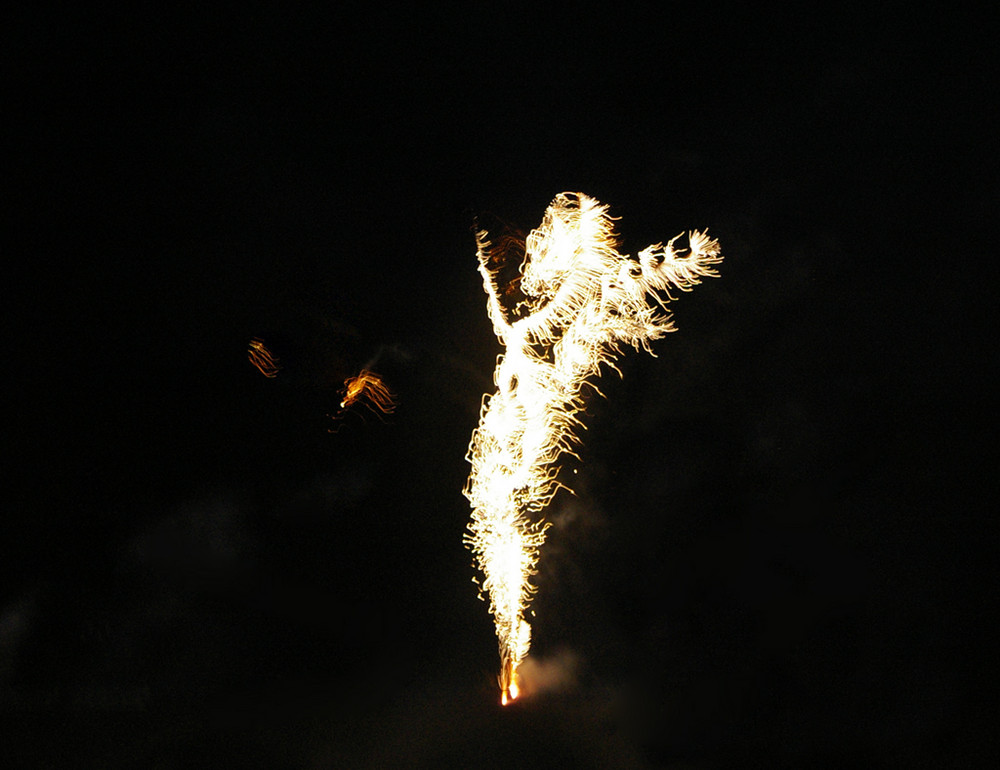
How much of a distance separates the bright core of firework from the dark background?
0.15 metres

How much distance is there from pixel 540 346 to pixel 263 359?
119cm

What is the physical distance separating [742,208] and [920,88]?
93cm

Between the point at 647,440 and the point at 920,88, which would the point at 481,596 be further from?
the point at 920,88

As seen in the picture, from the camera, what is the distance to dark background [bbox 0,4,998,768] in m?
2.53

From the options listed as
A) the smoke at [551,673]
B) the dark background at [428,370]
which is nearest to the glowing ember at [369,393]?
the dark background at [428,370]

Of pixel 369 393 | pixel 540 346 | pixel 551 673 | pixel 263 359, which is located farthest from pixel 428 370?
pixel 551 673

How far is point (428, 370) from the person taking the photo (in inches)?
103

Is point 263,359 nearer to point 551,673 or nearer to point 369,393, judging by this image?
point 369,393

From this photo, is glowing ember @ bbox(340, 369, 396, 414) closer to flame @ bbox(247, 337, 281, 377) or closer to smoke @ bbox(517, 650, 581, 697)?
flame @ bbox(247, 337, 281, 377)

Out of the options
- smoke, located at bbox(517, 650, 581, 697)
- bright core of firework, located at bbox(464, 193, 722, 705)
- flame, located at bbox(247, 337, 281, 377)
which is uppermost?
flame, located at bbox(247, 337, 281, 377)

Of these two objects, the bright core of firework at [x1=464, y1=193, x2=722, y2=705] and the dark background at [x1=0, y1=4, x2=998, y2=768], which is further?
the dark background at [x1=0, y1=4, x2=998, y2=768]

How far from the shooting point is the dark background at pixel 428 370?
8.29 ft

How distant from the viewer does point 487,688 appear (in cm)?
260

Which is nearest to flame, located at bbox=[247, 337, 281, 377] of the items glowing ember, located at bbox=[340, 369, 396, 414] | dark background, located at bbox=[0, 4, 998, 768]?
dark background, located at bbox=[0, 4, 998, 768]
